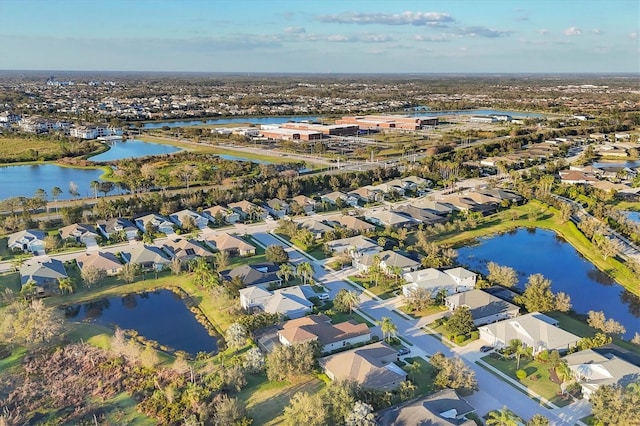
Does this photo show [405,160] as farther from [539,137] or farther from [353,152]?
[539,137]

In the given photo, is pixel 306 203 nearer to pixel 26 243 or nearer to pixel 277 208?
pixel 277 208

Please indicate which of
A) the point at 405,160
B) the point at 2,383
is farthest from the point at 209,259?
the point at 405,160

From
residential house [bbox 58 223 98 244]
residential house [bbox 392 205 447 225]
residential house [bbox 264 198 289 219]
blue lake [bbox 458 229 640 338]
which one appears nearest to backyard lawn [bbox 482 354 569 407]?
blue lake [bbox 458 229 640 338]

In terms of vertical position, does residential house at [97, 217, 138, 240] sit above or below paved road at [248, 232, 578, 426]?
above

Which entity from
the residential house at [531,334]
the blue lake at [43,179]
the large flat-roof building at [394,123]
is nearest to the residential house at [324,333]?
the residential house at [531,334]

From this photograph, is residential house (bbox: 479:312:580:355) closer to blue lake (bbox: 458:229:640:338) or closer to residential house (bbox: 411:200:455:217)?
blue lake (bbox: 458:229:640:338)
